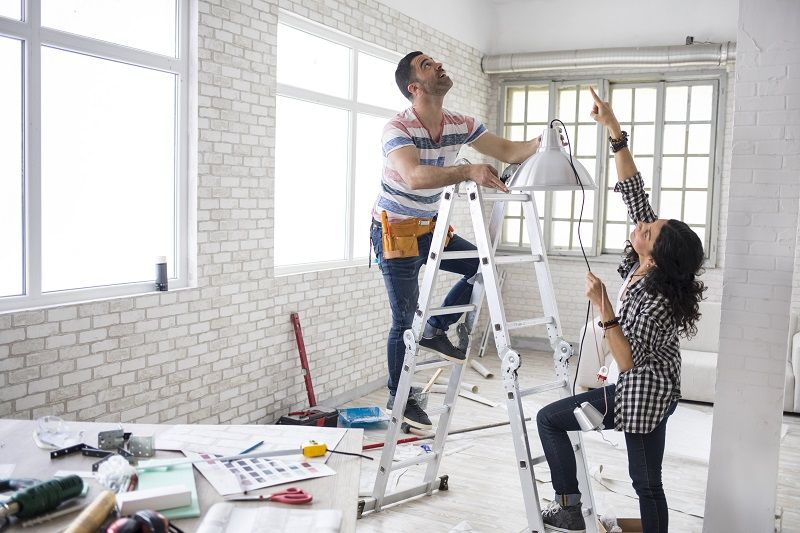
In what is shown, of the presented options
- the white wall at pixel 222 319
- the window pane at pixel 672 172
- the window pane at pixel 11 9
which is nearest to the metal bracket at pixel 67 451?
the white wall at pixel 222 319

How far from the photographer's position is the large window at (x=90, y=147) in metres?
3.46

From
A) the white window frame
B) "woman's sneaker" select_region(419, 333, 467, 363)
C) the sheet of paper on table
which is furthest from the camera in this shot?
the white window frame

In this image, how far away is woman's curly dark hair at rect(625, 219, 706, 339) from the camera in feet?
9.07

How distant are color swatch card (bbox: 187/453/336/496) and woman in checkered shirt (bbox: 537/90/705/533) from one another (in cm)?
129

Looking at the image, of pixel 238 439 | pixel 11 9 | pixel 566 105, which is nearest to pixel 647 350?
pixel 238 439

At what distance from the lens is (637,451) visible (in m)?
2.89

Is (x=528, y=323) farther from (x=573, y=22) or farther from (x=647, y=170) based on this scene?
(x=573, y=22)

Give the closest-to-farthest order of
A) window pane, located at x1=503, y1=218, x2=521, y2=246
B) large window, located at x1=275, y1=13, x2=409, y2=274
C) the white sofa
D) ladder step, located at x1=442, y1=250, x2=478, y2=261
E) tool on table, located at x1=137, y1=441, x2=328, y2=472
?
tool on table, located at x1=137, y1=441, x2=328, y2=472 → ladder step, located at x1=442, y1=250, x2=478, y2=261 → large window, located at x1=275, y1=13, x2=409, y2=274 → the white sofa → window pane, located at x1=503, y1=218, x2=521, y2=246

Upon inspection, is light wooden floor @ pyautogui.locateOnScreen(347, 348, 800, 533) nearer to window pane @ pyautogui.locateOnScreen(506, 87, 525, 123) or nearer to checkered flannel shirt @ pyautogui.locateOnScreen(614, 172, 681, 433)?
checkered flannel shirt @ pyautogui.locateOnScreen(614, 172, 681, 433)

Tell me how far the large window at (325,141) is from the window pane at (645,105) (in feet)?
9.26

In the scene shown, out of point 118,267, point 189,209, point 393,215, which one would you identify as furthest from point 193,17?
point 393,215

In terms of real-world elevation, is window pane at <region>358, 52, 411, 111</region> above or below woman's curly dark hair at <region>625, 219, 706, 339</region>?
above

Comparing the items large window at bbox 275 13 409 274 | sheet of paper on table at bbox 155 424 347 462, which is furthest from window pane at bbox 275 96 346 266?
sheet of paper on table at bbox 155 424 347 462

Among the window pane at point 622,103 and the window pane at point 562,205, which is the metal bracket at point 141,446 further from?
the window pane at point 622,103
